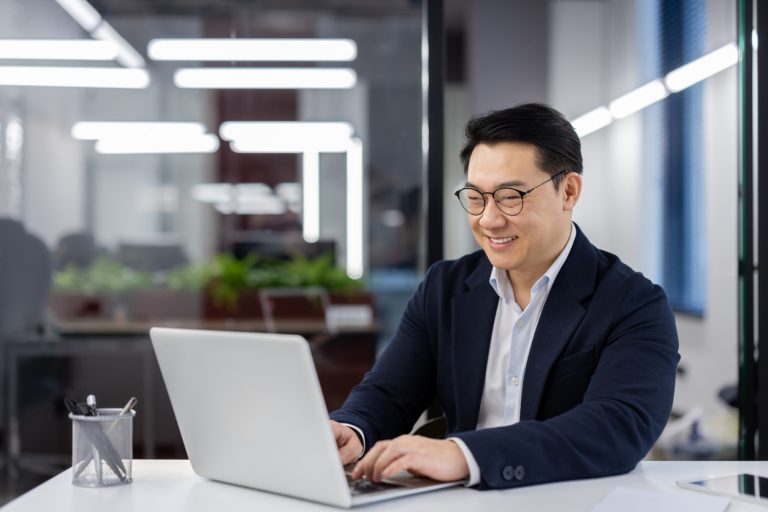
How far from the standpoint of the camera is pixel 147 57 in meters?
3.73

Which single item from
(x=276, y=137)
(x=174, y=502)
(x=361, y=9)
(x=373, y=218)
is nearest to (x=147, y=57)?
(x=276, y=137)

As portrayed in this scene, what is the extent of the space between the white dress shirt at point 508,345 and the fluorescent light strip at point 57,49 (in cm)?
226

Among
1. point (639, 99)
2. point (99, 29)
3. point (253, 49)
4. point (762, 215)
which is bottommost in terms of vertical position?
point (762, 215)

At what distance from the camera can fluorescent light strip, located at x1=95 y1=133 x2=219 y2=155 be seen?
373cm

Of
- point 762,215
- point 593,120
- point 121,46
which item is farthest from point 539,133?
point 121,46

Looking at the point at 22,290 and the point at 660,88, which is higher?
the point at 660,88

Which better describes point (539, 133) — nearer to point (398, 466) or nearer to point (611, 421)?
point (611, 421)

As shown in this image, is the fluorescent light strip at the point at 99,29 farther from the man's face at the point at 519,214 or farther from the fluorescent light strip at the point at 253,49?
the man's face at the point at 519,214

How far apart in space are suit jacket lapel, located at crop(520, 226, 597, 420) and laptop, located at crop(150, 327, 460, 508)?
0.46 metres

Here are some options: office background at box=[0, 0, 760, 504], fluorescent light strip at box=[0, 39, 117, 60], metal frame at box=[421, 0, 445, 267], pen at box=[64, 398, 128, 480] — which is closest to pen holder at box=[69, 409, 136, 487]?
pen at box=[64, 398, 128, 480]

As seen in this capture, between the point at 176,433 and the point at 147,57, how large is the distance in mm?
1500

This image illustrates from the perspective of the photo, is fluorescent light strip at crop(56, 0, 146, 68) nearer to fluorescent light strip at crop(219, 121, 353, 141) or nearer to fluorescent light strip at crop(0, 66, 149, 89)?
fluorescent light strip at crop(0, 66, 149, 89)

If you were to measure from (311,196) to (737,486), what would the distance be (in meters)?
2.46

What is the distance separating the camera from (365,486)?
1.44m
